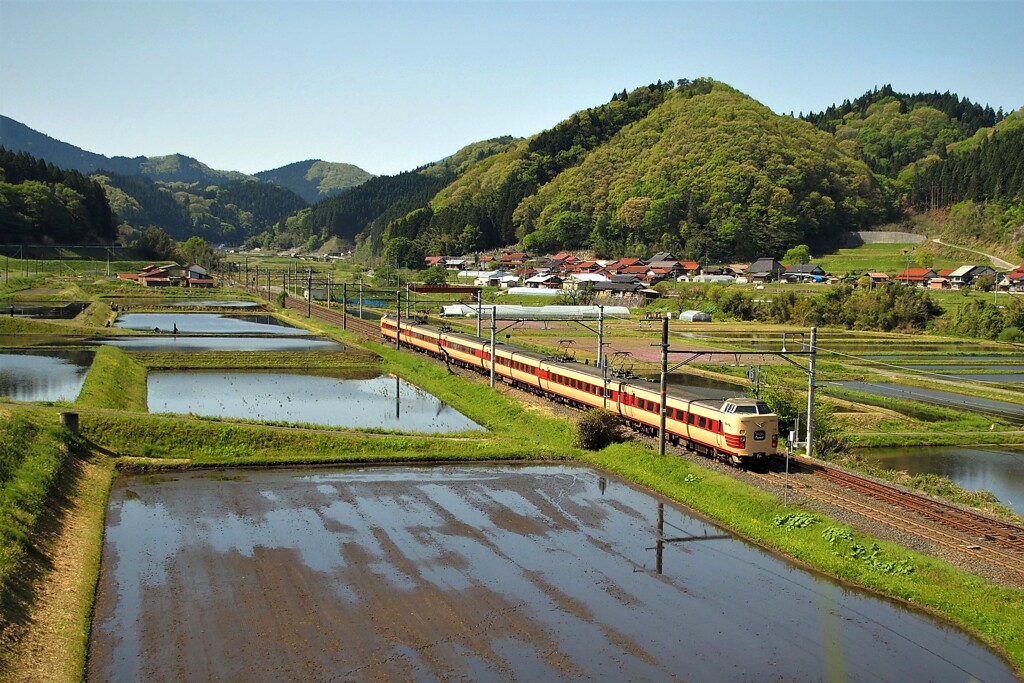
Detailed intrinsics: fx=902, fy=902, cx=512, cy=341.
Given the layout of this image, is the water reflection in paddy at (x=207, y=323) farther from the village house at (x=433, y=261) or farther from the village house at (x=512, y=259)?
the village house at (x=433, y=261)

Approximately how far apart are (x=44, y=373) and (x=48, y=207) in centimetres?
11286

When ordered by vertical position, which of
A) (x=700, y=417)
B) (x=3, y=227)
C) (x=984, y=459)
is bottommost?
(x=984, y=459)

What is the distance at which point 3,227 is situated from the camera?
139125mm

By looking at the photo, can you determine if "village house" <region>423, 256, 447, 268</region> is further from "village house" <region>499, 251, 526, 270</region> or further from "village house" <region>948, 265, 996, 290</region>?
→ "village house" <region>948, 265, 996, 290</region>

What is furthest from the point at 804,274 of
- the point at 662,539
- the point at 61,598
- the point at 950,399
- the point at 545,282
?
the point at 61,598

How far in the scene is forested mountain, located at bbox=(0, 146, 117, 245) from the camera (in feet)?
465

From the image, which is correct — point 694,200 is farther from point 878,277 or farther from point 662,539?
point 662,539

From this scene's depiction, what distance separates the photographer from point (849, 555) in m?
21.5

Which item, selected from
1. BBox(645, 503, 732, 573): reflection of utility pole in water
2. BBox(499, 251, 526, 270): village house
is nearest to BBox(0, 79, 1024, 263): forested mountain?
BBox(499, 251, 526, 270): village house

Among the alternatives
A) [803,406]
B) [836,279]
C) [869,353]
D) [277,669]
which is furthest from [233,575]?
[836,279]

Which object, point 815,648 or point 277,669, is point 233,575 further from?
point 815,648

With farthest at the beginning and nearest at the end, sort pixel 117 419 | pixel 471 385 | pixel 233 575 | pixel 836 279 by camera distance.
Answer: pixel 836 279 → pixel 471 385 → pixel 117 419 → pixel 233 575

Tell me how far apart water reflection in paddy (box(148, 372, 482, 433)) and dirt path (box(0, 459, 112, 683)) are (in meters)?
12.2

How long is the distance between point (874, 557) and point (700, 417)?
1025 cm
